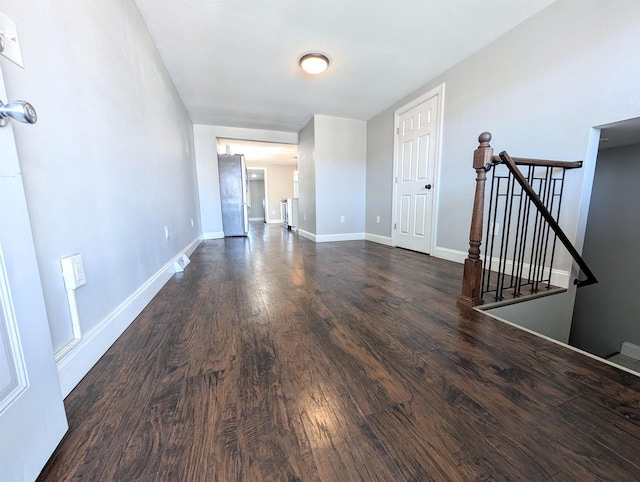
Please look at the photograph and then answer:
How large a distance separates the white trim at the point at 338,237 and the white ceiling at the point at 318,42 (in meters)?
2.09

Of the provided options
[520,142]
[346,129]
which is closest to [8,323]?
[520,142]

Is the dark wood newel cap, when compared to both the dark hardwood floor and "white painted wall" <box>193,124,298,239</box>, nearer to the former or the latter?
the dark hardwood floor

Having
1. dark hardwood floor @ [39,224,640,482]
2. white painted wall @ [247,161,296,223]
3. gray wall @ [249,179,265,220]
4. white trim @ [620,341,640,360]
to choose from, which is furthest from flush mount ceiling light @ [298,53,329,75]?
gray wall @ [249,179,265,220]

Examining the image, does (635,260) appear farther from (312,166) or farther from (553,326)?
(312,166)

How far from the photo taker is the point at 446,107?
8.80 ft

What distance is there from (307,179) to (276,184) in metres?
4.50

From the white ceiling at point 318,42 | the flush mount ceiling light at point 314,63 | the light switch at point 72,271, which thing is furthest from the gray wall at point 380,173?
the light switch at point 72,271

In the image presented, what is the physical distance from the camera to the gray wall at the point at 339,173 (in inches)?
159

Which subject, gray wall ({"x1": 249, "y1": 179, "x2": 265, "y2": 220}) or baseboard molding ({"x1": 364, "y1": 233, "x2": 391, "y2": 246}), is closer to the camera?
baseboard molding ({"x1": 364, "y1": 233, "x2": 391, "y2": 246})

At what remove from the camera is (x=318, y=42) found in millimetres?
2215

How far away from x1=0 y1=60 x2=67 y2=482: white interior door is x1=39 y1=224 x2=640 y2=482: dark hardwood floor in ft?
0.32

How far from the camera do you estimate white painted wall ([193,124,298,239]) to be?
4.56 meters

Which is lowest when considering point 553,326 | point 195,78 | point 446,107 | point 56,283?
point 553,326

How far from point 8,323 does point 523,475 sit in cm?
122
